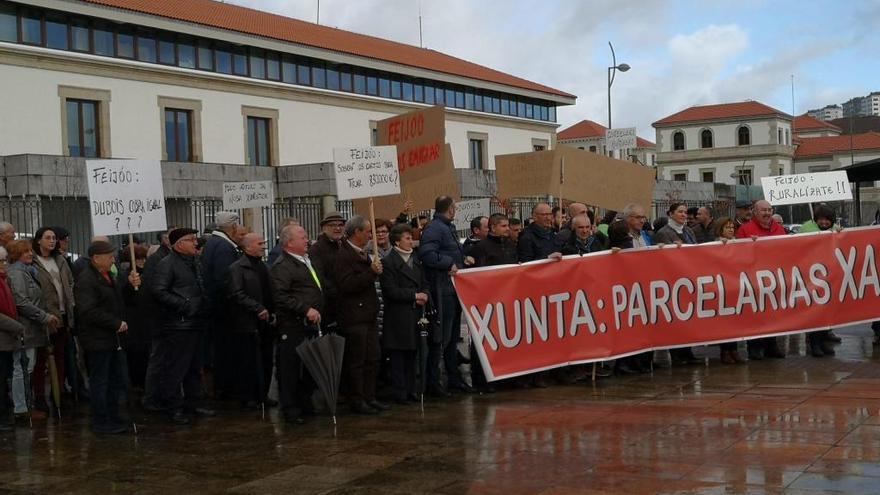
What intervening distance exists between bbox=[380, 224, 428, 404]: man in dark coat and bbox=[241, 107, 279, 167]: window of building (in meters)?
35.8

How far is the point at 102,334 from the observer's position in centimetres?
891

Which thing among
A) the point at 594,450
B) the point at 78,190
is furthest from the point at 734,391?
the point at 78,190


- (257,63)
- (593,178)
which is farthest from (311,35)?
(593,178)

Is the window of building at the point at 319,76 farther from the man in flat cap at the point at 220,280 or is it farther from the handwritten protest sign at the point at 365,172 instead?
the handwritten protest sign at the point at 365,172

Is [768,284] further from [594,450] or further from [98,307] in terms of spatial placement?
[98,307]

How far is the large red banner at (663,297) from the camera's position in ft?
33.7

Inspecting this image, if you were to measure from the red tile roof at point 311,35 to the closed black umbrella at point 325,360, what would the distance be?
31367mm

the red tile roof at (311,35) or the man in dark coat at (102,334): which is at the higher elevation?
the red tile roof at (311,35)

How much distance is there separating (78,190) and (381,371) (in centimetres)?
2091

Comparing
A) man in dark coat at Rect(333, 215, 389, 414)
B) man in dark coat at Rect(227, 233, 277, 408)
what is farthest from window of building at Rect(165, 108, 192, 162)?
man in dark coat at Rect(333, 215, 389, 414)

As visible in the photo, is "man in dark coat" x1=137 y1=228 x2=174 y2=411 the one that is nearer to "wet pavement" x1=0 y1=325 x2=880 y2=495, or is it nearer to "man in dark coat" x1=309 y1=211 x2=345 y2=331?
"wet pavement" x1=0 y1=325 x2=880 y2=495

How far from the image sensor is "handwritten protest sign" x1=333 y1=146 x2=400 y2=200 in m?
10.1

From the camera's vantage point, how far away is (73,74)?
37031 mm

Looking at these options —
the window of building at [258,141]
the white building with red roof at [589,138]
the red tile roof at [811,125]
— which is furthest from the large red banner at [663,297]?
the red tile roof at [811,125]
